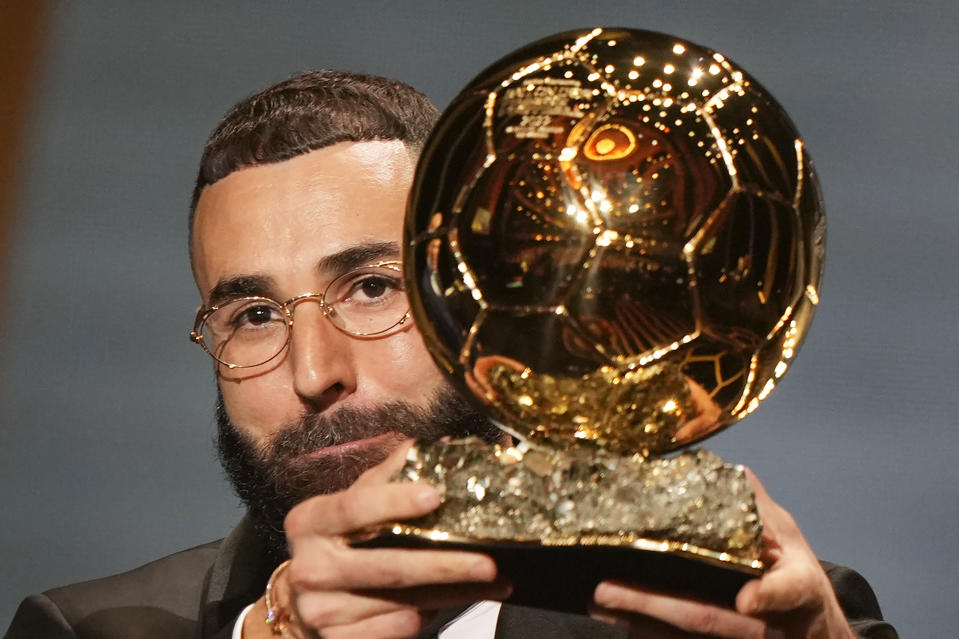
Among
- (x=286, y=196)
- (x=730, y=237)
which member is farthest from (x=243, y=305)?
(x=730, y=237)

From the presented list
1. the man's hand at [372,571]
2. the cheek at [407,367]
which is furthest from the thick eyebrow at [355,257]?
the man's hand at [372,571]

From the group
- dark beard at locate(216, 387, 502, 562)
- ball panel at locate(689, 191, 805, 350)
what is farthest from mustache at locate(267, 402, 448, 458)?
ball panel at locate(689, 191, 805, 350)

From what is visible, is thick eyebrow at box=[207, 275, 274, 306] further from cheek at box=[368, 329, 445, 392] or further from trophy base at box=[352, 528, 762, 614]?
trophy base at box=[352, 528, 762, 614]

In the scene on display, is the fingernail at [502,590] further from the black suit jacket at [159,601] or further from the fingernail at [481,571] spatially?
the black suit jacket at [159,601]

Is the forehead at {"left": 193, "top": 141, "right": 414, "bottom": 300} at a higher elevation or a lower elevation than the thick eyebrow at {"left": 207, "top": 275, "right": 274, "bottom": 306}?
higher

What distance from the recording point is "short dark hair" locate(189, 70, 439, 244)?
1.39m

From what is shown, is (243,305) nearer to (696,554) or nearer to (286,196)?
(286,196)

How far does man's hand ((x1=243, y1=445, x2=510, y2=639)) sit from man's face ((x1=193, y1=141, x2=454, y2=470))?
1.33 feet

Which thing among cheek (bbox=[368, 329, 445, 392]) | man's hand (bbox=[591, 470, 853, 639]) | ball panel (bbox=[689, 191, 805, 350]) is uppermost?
ball panel (bbox=[689, 191, 805, 350])

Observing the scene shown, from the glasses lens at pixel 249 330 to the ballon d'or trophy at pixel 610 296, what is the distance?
601 millimetres

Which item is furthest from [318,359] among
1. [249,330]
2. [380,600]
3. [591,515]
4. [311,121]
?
[591,515]

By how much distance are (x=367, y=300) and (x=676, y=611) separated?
662 mm

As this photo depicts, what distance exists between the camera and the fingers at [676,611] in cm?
77

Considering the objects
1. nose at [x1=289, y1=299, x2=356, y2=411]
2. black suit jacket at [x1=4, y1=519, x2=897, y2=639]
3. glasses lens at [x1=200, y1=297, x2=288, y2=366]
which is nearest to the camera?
nose at [x1=289, y1=299, x2=356, y2=411]
